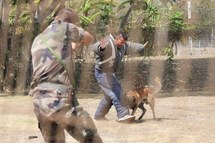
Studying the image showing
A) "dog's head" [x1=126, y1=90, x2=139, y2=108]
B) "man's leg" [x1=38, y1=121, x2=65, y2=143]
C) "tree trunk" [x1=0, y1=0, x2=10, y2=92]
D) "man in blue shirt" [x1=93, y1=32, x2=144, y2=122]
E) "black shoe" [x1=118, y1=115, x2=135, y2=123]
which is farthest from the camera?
"tree trunk" [x1=0, y1=0, x2=10, y2=92]

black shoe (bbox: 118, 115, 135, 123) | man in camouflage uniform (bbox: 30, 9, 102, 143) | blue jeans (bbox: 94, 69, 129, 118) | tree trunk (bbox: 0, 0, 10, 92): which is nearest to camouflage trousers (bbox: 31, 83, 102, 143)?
man in camouflage uniform (bbox: 30, 9, 102, 143)

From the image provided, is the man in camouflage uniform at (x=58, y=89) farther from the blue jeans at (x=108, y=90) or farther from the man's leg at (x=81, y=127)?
the blue jeans at (x=108, y=90)

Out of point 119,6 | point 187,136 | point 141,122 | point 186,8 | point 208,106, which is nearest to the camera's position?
point 187,136

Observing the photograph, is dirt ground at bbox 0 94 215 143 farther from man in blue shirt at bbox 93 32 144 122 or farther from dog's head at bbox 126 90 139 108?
dog's head at bbox 126 90 139 108

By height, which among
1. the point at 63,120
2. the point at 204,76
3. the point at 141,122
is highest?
A: the point at 63,120

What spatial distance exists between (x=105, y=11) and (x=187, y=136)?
29.0 ft

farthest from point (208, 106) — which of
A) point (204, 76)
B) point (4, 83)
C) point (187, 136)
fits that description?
point (204, 76)

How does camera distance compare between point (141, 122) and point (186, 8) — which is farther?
point (186, 8)

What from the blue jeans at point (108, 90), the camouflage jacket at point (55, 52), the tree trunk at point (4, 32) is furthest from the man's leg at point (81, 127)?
the tree trunk at point (4, 32)

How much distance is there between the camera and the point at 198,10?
70.0ft

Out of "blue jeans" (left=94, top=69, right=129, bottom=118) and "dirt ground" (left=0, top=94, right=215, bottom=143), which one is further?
"blue jeans" (left=94, top=69, right=129, bottom=118)

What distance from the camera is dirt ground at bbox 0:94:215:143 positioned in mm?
8359

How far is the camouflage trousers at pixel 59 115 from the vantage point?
5.76m

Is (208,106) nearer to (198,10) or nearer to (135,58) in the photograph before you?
(135,58)
